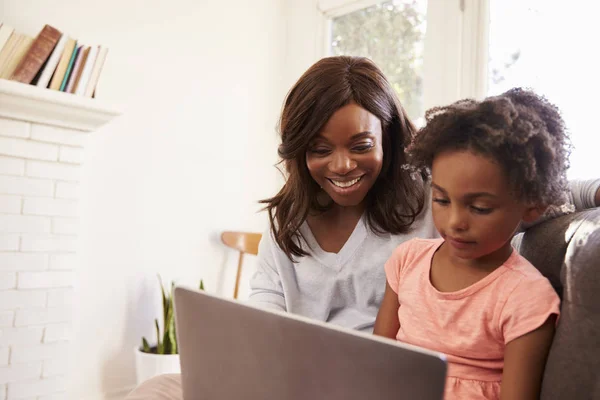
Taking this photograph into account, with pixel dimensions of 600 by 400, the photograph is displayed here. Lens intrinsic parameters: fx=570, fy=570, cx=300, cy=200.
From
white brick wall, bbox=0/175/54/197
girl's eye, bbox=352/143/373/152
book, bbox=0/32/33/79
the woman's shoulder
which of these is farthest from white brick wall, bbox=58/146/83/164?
the woman's shoulder

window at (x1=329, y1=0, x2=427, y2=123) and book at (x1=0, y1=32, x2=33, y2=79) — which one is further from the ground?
window at (x1=329, y1=0, x2=427, y2=123)

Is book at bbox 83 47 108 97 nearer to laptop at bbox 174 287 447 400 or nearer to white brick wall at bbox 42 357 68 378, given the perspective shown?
white brick wall at bbox 42 357 68 378

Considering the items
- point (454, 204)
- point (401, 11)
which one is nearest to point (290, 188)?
point (454, 204)

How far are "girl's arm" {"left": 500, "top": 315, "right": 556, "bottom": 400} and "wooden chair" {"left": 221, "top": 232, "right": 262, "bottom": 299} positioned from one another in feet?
7.23

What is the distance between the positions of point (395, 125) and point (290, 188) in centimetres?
32

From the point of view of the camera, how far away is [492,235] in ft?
2.89

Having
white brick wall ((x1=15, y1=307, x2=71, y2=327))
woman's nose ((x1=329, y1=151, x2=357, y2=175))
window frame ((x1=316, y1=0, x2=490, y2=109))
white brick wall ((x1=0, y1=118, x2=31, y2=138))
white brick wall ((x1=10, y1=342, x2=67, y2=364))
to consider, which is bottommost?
white brick wall ((x1=10, y1=342, x2=67, y2=364))

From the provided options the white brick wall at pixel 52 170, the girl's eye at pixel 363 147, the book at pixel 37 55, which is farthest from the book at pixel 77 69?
the girl's eye at pixel 363 147

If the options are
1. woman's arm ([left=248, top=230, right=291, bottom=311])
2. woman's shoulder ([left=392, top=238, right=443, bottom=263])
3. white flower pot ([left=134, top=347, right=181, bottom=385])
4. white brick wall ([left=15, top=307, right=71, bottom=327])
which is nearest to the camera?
woman's shoulder ([left=392, top=238, right=443, bottom=263])

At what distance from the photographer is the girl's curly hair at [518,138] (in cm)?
86

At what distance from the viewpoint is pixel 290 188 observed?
152 centimetres

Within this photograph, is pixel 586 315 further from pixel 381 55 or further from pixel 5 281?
pixel 381 55

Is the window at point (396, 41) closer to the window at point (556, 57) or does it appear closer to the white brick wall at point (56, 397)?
the window at point (556, 57)

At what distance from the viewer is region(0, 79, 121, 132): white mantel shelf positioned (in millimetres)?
2189
